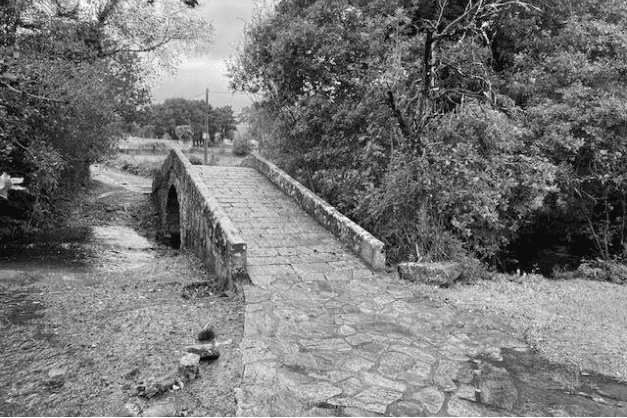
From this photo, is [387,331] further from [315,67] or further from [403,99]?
[315,67]

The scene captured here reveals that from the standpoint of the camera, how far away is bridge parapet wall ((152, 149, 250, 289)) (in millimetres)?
6474

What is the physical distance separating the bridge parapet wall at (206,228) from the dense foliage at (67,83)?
2.76 metres

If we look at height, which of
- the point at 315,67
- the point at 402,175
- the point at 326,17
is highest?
the point at 326,17

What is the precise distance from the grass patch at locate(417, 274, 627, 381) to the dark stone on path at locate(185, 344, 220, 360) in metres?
3.04

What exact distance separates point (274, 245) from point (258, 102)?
6.08 meters

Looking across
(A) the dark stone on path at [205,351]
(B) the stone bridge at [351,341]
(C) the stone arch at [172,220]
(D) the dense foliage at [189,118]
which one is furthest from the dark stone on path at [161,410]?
(D) the dense foliage at [189,118]

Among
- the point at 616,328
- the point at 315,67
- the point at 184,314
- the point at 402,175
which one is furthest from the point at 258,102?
the point at 616,328

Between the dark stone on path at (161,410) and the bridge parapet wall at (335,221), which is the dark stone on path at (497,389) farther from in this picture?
the bridge parapet wall at (335,221)

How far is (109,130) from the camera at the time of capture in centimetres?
Result: 1516

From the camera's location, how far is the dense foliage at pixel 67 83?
10453 mm

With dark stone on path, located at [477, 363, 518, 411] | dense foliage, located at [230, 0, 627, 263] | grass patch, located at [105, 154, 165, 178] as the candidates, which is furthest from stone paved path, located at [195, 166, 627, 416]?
grass patch, located at [105, 154, 165, 178]

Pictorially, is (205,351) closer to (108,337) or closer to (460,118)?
(108,337)

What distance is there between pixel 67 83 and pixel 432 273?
10261 millimetres

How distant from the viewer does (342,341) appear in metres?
4.71
